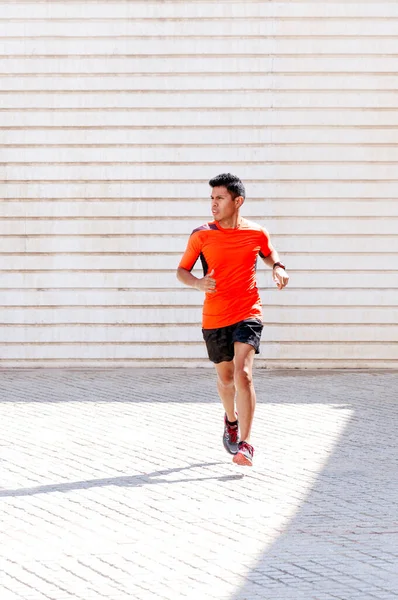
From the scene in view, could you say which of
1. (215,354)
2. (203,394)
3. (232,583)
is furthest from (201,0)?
(232,583)

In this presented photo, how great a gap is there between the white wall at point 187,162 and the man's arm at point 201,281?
550cm

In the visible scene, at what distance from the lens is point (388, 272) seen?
14.2 meters

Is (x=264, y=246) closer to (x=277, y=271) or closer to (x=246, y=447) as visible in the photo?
(x=277, y=271)

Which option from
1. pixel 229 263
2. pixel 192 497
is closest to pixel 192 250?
pixel 229 263

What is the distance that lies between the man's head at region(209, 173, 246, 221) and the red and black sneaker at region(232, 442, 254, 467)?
1.50 m

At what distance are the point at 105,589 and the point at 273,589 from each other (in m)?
0.73

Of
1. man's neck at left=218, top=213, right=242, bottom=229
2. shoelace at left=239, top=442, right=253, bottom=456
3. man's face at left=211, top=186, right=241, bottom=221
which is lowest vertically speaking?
shoelace at left=239, top=442, right=253, bottom=456

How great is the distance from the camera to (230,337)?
8836mm

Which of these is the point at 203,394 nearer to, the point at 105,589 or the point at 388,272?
the point at 388,272

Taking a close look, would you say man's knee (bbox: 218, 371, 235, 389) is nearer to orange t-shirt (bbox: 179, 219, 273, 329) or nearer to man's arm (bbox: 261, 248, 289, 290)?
orange t-shirt (bbox: 179, 219, 273, 329)

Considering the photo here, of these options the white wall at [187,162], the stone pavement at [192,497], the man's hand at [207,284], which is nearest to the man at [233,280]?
the man's hand at [207,284]

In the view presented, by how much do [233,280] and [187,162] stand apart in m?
5.60

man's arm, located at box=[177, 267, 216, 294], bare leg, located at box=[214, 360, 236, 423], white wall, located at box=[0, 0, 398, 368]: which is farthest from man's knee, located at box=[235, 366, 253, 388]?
white wall, located at box=[0, 0, 398, 368]

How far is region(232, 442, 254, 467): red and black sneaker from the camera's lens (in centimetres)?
857
